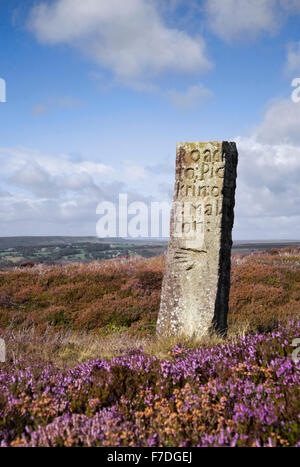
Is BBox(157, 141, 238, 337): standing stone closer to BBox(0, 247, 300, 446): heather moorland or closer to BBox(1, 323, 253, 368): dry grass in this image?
BBox(1, 323, 253, 368): dry grass

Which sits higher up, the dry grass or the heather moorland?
the heather moorland

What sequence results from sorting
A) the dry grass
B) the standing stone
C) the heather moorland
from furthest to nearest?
the standing stone, the dry grass, the heather moorland

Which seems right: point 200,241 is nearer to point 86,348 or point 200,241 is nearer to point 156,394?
point 86,348

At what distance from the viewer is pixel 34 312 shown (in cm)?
1041

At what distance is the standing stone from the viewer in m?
5.72

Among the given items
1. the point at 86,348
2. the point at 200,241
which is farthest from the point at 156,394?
the point at 200,241

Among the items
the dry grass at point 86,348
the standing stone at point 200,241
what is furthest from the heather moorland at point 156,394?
the standing stone at point 200,241

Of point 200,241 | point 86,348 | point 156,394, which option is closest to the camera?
point 156,394

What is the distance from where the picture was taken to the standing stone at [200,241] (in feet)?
18.8

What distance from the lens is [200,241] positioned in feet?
19.1

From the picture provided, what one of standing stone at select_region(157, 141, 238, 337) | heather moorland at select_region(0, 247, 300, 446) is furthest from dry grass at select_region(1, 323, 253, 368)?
standing stone at select_region(157, 141, 238, 337)

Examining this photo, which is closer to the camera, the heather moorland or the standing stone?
the heather moorland
